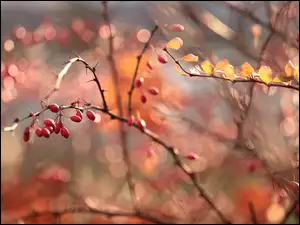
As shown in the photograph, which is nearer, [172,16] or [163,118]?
[163,118]

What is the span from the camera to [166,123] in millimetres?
1874

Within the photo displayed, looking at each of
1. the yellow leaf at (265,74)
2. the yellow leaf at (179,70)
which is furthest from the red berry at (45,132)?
the yellow leaf at (265,74)

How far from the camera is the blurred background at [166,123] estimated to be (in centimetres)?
154

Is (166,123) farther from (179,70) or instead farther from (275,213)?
(179,70)

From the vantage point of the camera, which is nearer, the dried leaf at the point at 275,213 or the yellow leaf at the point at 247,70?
the yellow leaf at the point at 247,70

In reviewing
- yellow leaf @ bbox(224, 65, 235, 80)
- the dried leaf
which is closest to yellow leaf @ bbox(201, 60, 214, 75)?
yellow leaf @ bbox(224, 65, 235, 80)

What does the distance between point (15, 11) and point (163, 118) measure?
3.64m

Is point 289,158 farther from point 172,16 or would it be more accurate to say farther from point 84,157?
point 84,157

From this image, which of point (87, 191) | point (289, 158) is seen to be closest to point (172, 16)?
point (289, 158)

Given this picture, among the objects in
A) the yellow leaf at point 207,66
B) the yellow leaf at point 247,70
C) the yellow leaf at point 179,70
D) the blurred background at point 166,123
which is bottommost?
the blurred background at point 166,123

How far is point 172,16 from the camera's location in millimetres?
1922

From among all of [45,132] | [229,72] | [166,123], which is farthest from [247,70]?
[166,123]

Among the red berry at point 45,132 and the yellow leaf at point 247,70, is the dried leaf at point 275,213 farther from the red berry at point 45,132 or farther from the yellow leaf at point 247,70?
the red berry at point 45,132

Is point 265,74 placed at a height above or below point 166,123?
above
